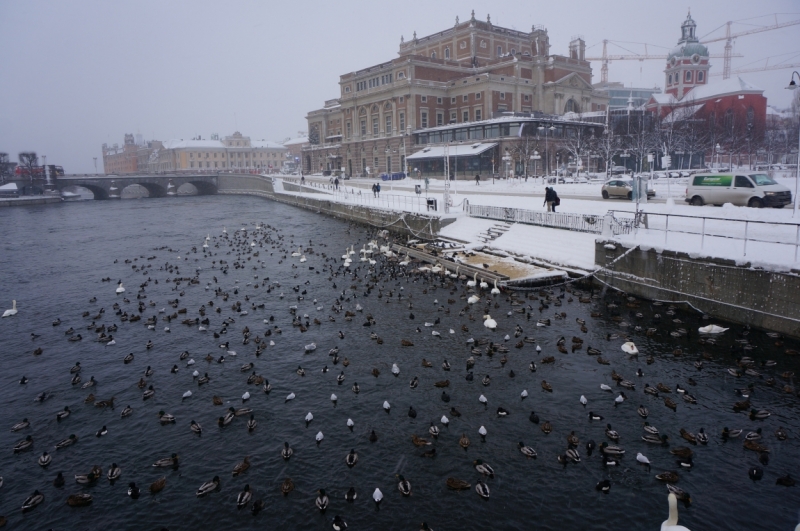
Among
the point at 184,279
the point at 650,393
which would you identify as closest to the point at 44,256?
the point at 184,279

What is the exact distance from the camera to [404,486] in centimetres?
1040

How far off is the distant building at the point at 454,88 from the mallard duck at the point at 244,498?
7395 cm

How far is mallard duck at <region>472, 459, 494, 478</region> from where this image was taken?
10.8 meters

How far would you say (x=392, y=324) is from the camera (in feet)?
66.2

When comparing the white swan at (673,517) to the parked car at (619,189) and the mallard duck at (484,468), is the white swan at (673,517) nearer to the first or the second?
the mallard duck at (484,468)

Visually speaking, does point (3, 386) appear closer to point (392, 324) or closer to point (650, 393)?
point (392, 324)

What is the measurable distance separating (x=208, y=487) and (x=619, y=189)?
111 ft

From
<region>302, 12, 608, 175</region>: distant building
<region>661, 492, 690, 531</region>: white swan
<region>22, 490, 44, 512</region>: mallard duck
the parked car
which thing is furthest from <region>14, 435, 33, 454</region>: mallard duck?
<region>302, 12, 608, 175</region>: distant building

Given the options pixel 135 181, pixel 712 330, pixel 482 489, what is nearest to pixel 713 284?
pixel 712 330

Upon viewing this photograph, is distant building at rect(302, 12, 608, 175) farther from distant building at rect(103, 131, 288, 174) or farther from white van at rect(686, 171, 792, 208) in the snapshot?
distant building at rect(103, 131, 288, 174)

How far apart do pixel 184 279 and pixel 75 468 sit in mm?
18096

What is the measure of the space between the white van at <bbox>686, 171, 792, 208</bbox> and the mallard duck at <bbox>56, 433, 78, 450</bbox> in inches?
1211

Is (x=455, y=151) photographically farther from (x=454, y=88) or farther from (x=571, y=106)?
(x=571, y=106)

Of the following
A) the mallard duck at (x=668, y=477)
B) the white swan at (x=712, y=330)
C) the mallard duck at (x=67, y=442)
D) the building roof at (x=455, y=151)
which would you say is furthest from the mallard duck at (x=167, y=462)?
the building roof at (x=455, y=151)
